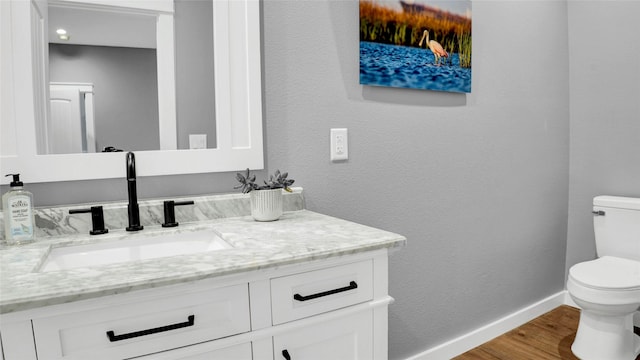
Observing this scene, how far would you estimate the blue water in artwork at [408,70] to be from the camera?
68.1 inches

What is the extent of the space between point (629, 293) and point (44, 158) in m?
2.29

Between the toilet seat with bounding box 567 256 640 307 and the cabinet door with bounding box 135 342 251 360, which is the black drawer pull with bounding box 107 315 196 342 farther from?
the toilet seat with bounding box 567 256 640 307

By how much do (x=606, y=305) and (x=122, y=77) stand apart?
2109mm

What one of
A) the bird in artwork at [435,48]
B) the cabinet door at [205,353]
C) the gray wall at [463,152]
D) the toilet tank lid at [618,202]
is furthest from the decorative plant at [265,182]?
the toilet tank lid at [618,202]

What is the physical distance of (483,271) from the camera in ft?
7.33

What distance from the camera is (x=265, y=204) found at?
1.35 meters

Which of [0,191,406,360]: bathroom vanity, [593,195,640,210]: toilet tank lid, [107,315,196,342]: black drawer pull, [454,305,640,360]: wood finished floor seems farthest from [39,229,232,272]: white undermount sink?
[593,195,640,210]: toilet tank lid

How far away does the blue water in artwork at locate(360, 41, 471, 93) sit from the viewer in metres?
1.73

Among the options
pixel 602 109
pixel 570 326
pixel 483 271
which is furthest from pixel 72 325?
pixel 602 109

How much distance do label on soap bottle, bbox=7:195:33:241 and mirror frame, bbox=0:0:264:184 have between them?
0.13 meters

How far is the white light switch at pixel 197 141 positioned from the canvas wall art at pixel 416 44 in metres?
0.68

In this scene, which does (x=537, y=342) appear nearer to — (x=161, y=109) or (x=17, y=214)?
(x=161, y=109)

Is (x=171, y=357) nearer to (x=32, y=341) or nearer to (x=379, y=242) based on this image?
(x=32, y=341)

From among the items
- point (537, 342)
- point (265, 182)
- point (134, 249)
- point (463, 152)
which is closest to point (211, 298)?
point (134, 249)
